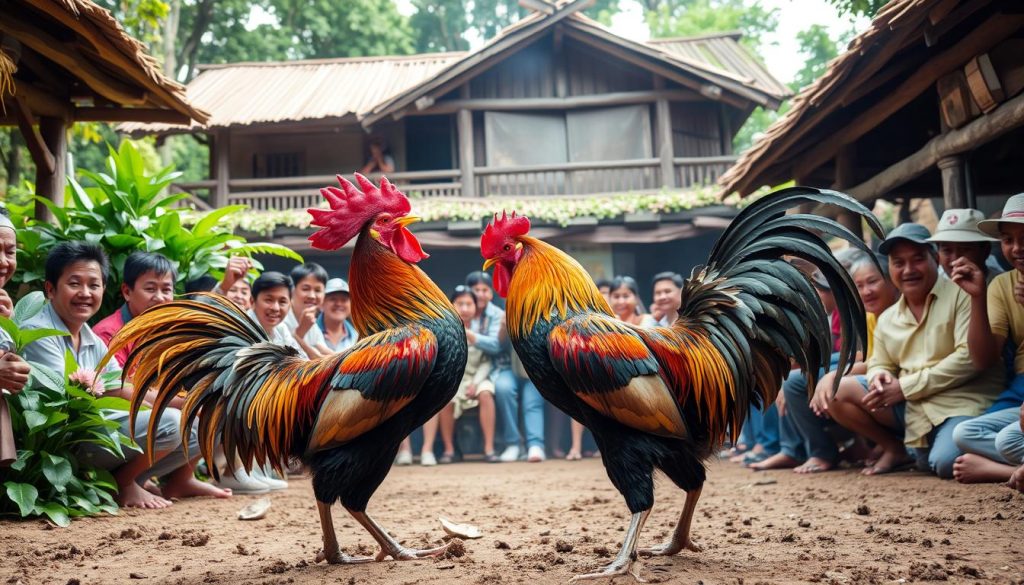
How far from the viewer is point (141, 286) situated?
520 cm

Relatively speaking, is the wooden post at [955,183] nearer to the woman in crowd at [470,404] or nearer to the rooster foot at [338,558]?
the rooster foot at [338,558]

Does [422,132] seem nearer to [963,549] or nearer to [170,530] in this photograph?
[170,530]

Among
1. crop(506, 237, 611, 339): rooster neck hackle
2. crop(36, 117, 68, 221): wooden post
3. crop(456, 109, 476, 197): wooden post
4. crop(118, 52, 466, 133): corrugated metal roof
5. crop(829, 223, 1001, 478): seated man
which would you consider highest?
crop(118, 52, 466, 133): corrugated metal roof

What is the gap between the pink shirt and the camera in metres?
5.20

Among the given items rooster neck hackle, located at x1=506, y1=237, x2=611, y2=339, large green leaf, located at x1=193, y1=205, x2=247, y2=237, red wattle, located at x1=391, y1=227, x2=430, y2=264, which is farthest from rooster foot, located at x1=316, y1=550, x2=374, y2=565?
large green leaf, located at x1=193, y1=205, x2=247, y2=237

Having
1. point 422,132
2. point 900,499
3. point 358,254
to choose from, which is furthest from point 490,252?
point 422,132

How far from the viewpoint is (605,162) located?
14766mm

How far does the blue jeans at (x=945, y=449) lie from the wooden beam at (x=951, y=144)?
183cm

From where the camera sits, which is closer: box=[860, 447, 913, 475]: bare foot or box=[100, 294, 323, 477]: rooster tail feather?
box=[100, 294, 323, 477]: rooster tail feather

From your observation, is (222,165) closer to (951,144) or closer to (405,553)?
(951,144)

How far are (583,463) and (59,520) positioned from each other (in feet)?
17.7

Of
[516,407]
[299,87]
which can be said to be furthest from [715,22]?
[516,407]

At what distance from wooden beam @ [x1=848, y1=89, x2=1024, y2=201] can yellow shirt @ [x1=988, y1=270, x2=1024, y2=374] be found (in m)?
0.96

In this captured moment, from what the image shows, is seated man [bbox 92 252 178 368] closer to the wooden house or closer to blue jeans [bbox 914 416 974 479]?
blue jeans [bbox 914 416 974 479]
